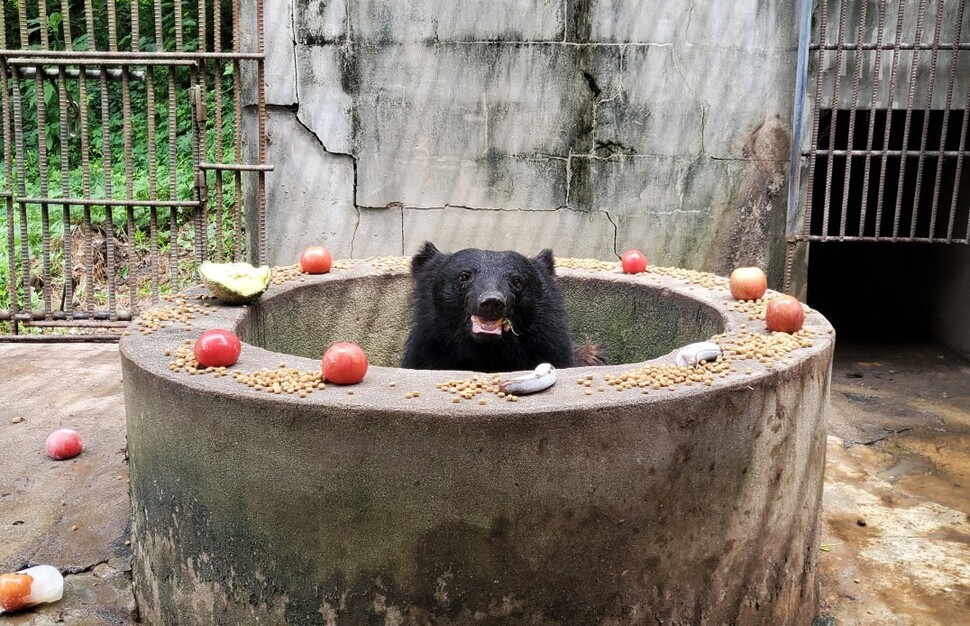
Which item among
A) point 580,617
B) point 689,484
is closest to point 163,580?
point 580,617

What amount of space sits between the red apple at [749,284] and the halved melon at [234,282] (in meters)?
2.00

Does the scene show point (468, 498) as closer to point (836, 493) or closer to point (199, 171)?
point (836, 493)

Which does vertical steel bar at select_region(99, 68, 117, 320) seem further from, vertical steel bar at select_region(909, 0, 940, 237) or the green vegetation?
vertical steel bar at select_region(909, 0, 940, 237)

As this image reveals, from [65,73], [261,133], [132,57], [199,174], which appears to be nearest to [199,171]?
[199,174]

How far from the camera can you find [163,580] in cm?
293

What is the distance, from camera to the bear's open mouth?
3.74 m

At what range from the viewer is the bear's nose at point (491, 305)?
3580mm

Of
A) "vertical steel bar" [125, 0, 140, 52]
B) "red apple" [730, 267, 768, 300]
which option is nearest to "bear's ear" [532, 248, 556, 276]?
"red apple" [730, 267, 768, 300]

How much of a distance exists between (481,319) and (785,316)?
118cm

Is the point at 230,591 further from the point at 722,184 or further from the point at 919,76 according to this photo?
the point at 919,76

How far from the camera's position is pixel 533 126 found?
6312 mm

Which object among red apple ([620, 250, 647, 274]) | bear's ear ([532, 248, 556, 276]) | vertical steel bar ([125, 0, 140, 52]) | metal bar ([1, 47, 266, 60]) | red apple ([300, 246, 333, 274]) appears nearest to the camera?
bear's ear ([532, 248, 556, 276])

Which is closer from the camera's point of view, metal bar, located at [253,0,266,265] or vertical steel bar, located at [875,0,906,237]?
metal bar, located at [253,0,266,265]

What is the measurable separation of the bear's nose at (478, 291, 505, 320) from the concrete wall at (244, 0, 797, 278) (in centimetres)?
284
